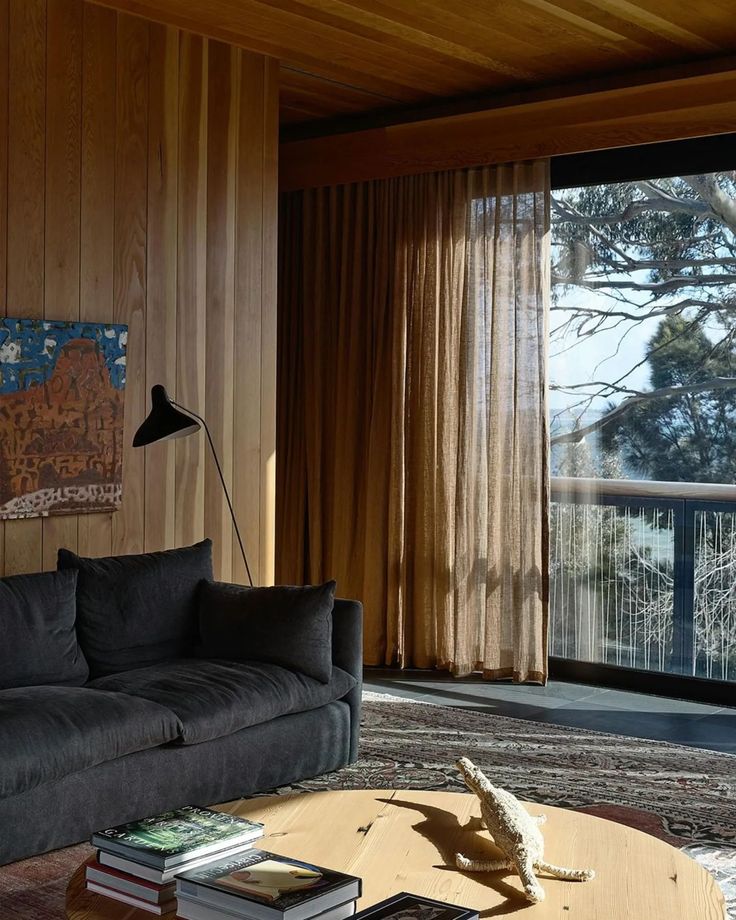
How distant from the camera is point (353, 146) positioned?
618 centimetres

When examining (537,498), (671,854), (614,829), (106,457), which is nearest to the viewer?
(671,854)

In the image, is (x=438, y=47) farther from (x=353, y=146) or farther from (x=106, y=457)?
(x=106, y=457)

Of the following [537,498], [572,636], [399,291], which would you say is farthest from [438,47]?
[572,636]

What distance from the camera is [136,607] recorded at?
418 cm

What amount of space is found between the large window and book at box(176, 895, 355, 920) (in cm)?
360

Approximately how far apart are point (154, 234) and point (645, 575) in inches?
107

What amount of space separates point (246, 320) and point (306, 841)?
10.3 ft

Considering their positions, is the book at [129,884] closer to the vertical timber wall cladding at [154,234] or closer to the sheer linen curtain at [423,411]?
the vertical timber wall cladding at [154,234]

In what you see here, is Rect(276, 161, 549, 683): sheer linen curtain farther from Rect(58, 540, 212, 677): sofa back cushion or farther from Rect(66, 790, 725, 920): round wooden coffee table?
Rect(66, 790, 725, 920): round wooden coffee table

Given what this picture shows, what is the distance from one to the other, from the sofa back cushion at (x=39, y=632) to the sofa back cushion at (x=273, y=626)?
0.50 metres

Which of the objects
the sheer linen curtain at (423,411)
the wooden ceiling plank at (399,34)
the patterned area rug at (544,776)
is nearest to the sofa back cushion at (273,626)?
the patterned area rug at (544,776)

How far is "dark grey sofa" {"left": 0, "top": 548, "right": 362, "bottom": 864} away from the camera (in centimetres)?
326

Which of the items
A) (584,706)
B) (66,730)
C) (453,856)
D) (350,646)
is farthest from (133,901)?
(584,706)

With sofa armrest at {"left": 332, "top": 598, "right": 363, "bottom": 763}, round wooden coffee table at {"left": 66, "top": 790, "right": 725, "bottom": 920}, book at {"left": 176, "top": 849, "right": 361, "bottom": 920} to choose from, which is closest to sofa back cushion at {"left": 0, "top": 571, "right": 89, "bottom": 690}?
sofa armrest at {"left": 332, "top": 598, "right": 363, "bottom": 763}
